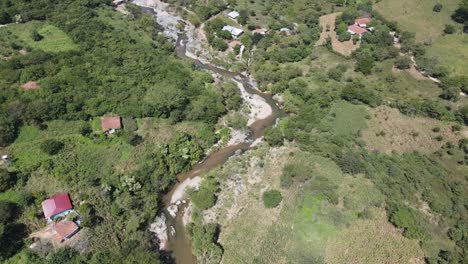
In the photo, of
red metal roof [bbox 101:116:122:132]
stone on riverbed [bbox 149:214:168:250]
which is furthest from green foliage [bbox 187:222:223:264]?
red metal roof [bbox 101:116:122:132]

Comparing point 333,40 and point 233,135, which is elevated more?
point 333,40

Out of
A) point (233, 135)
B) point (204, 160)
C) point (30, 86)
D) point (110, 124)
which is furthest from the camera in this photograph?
point (233, 135)

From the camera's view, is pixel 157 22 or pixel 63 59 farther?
pixel 157 22

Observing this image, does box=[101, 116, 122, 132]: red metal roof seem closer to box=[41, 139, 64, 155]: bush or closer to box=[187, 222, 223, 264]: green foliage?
box=[41, 139, 64, 155]: bush

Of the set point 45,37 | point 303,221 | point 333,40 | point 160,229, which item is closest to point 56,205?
point 160,229

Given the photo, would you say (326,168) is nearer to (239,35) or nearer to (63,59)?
(239,35)

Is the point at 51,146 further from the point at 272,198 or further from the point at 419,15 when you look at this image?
the point at 419,15

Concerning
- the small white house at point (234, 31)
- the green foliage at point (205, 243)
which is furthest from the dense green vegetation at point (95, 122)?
the small white house at point (234, 31)

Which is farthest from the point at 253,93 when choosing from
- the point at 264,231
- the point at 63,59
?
the point at 63,59
